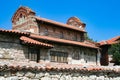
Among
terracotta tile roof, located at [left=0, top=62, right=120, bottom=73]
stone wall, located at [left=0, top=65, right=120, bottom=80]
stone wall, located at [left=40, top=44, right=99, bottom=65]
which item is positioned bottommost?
stone wall, located at [left=0, top=65, right=120, bottom=80]

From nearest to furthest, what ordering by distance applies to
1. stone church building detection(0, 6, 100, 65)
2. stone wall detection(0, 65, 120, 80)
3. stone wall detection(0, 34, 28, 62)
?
stone wall detection(0, 65, 120, 80) < stone wall detection(0, 34, 28, 62) < stone church building detection(0, 6, 100, 65)

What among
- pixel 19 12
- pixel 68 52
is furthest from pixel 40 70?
pixel 19 12

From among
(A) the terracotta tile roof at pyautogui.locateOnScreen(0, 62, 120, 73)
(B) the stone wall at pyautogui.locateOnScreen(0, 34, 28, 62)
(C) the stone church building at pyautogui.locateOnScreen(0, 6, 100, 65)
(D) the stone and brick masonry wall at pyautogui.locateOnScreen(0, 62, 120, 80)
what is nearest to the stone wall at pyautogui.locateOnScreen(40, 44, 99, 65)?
(C) the stone church building at pyautogui.locateOnScreen(0, 6, 100, 65)

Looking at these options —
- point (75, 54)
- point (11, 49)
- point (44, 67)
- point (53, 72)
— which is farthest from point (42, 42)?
point (44, 67)

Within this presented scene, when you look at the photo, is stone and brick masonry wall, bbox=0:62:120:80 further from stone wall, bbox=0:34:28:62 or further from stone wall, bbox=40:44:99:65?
stone wall, bbox=40:44:99:65

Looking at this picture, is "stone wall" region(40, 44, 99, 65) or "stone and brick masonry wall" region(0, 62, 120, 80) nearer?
"stone and brick masonry wall" region(0, 62, 120, 80)

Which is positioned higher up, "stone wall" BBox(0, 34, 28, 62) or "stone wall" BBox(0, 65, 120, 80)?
"stone wall" BBox(0, 34, 28, 62)

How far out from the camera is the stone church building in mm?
19672

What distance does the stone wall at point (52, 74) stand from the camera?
244 inches

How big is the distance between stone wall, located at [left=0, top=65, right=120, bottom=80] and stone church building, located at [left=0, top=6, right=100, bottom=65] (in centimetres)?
1176

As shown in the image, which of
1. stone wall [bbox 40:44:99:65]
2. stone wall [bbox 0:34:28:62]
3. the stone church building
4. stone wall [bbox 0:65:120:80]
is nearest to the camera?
stone wall [bbox 0:65:120:80]

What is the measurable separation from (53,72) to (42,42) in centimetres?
1638

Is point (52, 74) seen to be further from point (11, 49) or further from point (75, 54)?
point (75, 54)

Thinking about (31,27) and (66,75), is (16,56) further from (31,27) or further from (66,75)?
(66,75)
